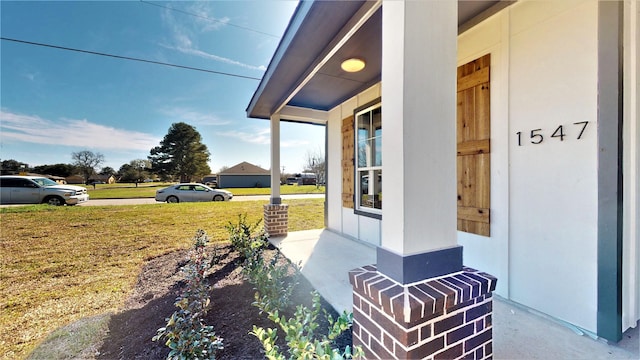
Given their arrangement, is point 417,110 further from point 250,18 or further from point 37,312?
point 250,18

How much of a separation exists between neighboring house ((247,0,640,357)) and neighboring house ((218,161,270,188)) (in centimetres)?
2908

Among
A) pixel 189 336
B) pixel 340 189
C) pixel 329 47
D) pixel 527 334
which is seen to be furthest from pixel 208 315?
pixel 340 189

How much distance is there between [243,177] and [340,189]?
27815 millimetres

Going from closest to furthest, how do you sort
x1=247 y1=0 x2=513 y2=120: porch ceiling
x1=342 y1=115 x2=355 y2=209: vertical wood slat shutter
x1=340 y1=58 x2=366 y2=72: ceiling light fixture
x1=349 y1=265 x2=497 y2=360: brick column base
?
x1=349 y1=265 x2=497 y2=360: brick column base → x1=247 y1=0 x2=513 y2=120: porch ceiling → x1=340 y1=58 x2=366 y2=72: ceiling light fixture → x1=342 y1=115 x2=355 y2=209: vertical wood slat shutter

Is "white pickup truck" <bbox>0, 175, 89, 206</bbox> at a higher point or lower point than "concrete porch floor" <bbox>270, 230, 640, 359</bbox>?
higher

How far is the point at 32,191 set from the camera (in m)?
9.60

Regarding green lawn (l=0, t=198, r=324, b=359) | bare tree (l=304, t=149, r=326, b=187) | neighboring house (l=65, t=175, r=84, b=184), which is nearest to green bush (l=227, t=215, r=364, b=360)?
green lawn (l=0, t=198, r=324, b=359)

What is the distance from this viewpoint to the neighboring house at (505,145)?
1.07 m

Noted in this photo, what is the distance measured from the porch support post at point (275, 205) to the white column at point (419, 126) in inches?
163

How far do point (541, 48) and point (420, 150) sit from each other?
6.34 ft

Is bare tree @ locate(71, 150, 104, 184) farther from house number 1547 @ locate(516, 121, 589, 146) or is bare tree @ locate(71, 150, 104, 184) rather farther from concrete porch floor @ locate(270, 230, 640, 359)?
house number 1547 @ locate(516, 121, 589, 146)

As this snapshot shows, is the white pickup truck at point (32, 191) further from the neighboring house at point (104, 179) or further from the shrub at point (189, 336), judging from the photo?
the shrub at point (189, 336)

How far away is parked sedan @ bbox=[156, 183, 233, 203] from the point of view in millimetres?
12047

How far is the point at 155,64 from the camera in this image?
674 cm
